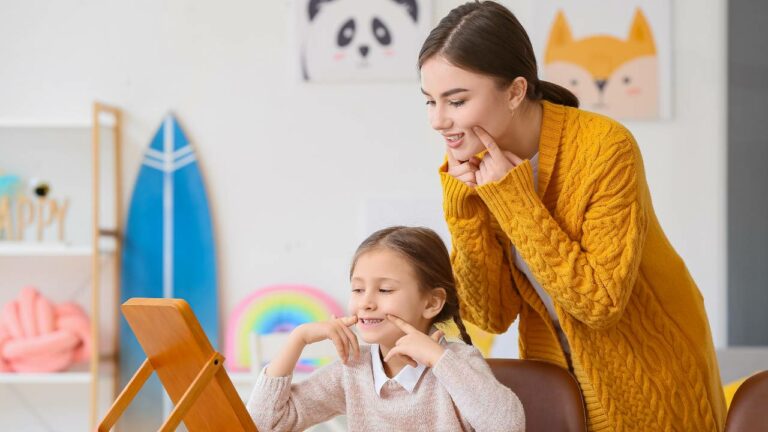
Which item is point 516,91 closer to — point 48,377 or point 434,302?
point 434,302

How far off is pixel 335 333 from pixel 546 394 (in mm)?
351

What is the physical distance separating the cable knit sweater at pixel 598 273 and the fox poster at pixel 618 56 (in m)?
1.50

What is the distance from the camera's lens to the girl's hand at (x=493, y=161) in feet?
4.33

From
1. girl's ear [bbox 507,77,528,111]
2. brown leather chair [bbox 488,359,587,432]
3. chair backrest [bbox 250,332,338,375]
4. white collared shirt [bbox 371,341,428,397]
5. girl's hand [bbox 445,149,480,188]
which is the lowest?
chair backrest [bbox 250,332,338,375]

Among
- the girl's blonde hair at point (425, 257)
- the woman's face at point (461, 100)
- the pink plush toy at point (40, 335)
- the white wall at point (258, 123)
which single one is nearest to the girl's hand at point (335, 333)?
the girl's blonde hair at point (425, 257)

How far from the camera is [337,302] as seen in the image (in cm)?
292

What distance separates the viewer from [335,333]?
4.47 feet

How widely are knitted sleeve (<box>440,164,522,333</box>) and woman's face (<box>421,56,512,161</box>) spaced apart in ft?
0.35

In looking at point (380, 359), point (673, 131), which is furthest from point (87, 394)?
point (673, 131)

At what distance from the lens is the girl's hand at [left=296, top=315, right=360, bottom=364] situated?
1.36 m

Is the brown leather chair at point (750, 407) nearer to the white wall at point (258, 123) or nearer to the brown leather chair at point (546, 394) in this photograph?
the brown leather chair at point (546, 394)

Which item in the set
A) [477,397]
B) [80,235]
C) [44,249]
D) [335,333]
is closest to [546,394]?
[477,397]

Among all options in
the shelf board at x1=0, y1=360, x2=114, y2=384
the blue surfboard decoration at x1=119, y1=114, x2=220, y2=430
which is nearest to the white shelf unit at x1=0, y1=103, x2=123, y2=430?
the blue surfboard decoration at x1=119, y1=114, x2=220, y2=430

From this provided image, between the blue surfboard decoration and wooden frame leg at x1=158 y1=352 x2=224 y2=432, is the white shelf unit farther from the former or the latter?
wooden frame leg at x1=158 y1=352 x2=224 y2=432
